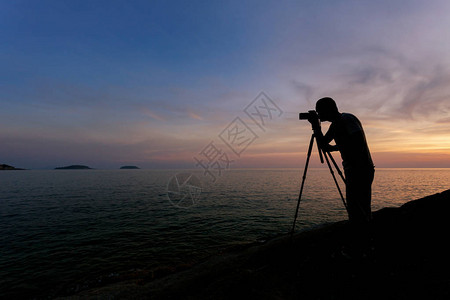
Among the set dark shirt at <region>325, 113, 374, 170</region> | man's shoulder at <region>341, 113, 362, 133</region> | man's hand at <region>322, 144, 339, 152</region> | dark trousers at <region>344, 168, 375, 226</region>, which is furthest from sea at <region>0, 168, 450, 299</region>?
man's shoulder at <region>341, 113, 362, 133</region>

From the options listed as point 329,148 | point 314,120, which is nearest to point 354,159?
point 329,148

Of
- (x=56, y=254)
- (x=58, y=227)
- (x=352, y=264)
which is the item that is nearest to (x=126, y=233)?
(x=56, y=254)

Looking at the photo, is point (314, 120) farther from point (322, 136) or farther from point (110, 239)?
point (110, 239)

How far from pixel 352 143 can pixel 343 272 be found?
9.86 feet

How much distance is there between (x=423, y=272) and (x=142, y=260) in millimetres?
10811

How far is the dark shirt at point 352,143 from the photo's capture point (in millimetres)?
4731

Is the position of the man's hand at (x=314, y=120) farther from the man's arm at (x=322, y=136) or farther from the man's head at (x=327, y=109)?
the man's head at (x=327, y=109)

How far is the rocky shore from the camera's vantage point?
3902 mm

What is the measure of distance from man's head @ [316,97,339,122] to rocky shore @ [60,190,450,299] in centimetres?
330

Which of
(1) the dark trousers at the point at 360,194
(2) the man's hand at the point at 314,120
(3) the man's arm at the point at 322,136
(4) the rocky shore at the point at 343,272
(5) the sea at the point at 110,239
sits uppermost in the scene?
(2) the man's hand at the point at 314,120

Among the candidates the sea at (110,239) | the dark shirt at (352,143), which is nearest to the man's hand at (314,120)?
the dark shirt at (352,143)

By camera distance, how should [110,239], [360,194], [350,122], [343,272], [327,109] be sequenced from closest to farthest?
[343,272], [360,194], [350,122], [327,109], [110,239]

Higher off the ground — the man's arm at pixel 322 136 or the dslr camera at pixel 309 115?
the dslr camera at pixel 309 115

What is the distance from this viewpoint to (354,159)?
475cm
